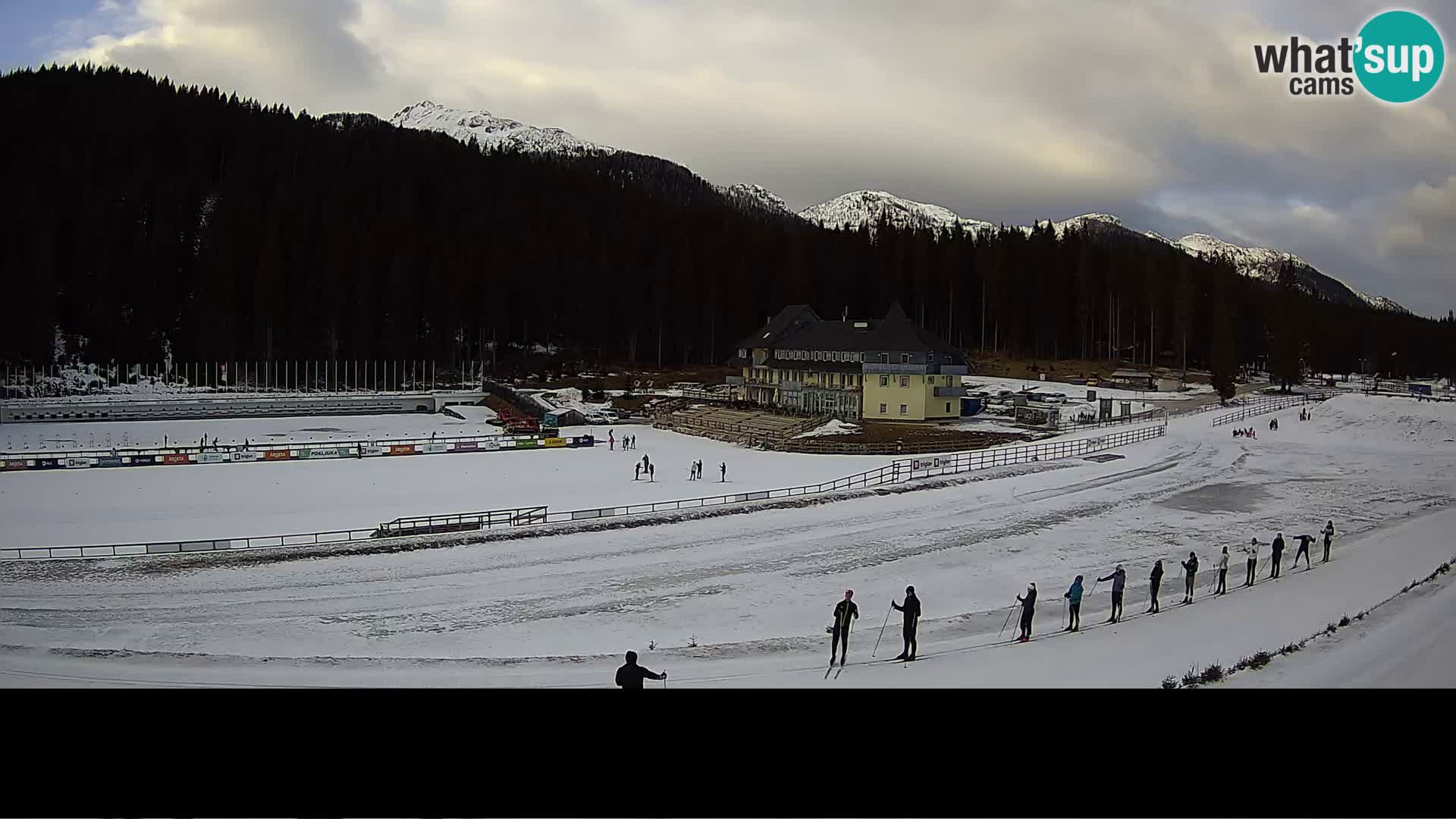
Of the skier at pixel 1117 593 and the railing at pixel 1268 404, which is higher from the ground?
the railing at pixel 1268 404

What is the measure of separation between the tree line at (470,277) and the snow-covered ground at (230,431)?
2845cm

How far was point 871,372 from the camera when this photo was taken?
1989 inches

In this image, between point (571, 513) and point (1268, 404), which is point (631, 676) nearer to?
point (571, 513)

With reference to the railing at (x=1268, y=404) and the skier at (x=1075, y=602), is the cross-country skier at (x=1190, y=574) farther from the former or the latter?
the railing at (x=1268, y=404)

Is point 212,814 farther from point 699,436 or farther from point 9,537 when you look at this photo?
point 699,436

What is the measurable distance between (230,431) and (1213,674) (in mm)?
52508

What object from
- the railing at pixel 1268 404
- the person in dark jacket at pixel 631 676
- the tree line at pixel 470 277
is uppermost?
the tree line at pixel 470 277

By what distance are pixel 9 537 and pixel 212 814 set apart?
75.5ft

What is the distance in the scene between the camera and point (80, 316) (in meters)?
84.3

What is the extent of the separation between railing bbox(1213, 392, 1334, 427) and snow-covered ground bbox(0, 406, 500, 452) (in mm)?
39186

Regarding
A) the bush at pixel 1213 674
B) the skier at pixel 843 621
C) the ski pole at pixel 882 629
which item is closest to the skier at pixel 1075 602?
the ski pole at pixel 882 629

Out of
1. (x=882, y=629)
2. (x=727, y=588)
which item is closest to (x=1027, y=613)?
(x=882, y=629)

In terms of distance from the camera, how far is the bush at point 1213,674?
1003cm

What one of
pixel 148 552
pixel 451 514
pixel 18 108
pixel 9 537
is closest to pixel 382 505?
pixel 451 514
